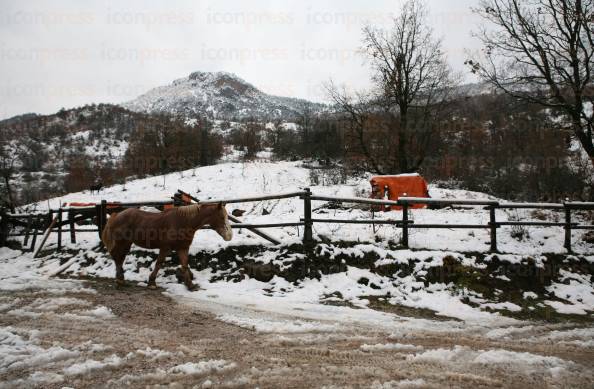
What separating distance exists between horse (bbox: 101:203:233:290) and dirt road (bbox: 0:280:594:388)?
166 cm

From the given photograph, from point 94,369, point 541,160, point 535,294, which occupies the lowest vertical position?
point 535,294

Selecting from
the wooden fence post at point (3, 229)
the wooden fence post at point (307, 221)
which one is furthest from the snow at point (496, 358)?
the wooden fence post at point (3, 229)

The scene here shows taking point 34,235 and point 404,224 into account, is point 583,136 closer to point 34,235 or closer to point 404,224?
point 404,224

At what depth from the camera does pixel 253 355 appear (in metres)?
4.01

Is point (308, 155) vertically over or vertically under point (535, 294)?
over

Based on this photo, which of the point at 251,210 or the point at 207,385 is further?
the point at 251,210

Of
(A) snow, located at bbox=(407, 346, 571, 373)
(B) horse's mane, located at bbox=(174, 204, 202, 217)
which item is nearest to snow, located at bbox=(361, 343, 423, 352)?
(A) snow, located at bbox=(407, 346, 571, 373)

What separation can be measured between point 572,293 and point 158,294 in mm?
7934

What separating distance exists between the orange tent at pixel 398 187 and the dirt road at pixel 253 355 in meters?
Result: 9.31

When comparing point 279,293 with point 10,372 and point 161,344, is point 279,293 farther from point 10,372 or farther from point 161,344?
point 10,372

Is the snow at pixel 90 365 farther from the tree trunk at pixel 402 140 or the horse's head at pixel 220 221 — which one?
the tree trunk at pixel 402 140

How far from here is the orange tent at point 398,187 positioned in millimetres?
14586

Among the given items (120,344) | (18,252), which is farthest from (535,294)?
(18,252)

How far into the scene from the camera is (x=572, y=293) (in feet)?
22.3
